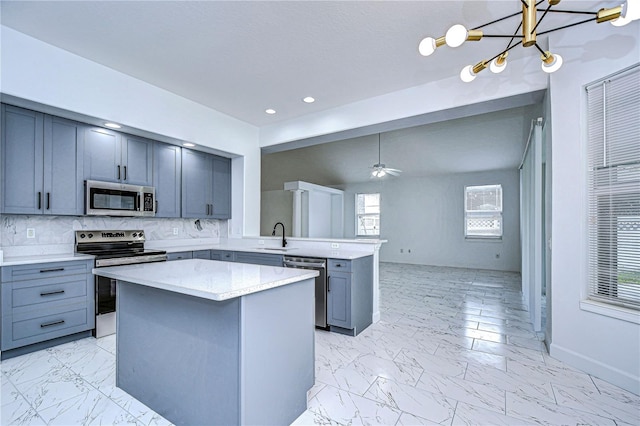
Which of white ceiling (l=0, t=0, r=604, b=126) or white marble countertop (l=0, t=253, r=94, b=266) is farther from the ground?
white ceiling (l=0, t=0, r=604, b=126)

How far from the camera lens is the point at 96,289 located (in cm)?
314

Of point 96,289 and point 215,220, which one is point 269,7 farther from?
point 215,220

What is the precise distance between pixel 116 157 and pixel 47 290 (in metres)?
1.55

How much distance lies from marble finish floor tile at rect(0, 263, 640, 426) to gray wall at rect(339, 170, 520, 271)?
4707mm

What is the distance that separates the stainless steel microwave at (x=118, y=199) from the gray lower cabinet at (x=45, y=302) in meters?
0.62

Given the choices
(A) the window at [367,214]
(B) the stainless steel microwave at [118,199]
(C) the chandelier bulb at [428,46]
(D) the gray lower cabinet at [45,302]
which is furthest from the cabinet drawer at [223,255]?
(A) the window at [367,214]

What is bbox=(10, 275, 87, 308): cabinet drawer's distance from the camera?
2.69 metres

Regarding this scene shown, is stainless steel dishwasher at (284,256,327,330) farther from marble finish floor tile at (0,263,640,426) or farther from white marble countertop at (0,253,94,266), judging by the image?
white marble countertop at (0,253,94,266)

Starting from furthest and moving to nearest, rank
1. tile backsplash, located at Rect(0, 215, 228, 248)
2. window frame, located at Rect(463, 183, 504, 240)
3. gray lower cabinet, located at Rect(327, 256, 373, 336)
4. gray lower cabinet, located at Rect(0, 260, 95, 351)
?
window frame, located at Rect(463, 183, 504, 240), gray lower cabinet, located at Rect(327, 256, 373, 336), tile backsplash, located at Rect(0, 215, 228, 248), gray lower cabinet, located at Rect(0, 260, 95, 351)

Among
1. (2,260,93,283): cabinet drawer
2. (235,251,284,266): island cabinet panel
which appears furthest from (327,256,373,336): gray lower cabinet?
(2,260,93,283): cabinet drawer

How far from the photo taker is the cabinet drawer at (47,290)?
2.69 m

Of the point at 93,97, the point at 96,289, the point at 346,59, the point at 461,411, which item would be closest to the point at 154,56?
the point at 93,97

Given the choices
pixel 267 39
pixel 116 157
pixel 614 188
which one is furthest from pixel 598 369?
pixel 116 157

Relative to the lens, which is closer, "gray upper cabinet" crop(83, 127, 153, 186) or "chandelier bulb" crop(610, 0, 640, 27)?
"chandelier bulb" crop(610, 0, 640, 27)
